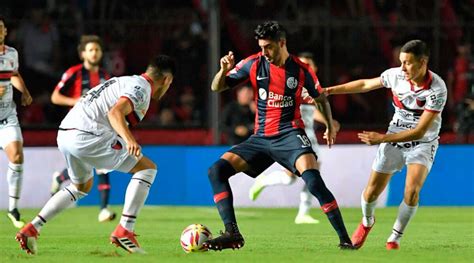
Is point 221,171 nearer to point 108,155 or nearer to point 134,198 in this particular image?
point 134,198

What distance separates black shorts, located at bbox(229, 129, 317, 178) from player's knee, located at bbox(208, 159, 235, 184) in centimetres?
16

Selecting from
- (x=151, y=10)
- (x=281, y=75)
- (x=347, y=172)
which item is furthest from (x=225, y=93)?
(x=281, y=75)

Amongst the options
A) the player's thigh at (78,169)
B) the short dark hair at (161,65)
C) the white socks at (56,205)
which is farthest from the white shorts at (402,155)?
the white socks at (56,205)

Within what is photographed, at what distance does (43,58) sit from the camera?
20.2 meters

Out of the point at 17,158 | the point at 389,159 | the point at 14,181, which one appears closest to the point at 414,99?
the point at 389,159

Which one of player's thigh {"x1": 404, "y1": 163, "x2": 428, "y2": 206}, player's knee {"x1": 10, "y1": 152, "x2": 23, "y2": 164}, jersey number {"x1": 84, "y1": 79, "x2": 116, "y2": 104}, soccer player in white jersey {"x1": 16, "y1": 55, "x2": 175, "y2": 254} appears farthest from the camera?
player's knee {"x1": 10, "y1": 152, "x2": 23, "y2": 164}

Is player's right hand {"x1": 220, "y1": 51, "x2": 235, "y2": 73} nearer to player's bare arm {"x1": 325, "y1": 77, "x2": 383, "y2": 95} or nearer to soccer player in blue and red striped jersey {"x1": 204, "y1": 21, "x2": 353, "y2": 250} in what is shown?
soccer player in blue and red striped jersey {"x1": 204, "y1": 21, "x2": 353, "y2": 250}

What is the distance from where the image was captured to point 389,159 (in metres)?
11.4

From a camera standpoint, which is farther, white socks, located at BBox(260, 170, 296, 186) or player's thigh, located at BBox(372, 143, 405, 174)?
white socks, located at BBox(260, 170, 296, 186)

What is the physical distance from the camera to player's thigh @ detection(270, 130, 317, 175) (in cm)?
1094

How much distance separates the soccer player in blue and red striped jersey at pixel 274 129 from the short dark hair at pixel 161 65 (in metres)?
0.44

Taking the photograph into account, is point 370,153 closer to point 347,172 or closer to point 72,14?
point 347,172

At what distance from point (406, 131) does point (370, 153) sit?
742cm

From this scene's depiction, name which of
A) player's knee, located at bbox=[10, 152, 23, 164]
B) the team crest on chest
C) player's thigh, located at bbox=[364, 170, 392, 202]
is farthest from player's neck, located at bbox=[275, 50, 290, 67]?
player's knee, located at bbox=[10, 152, 23, 164]
